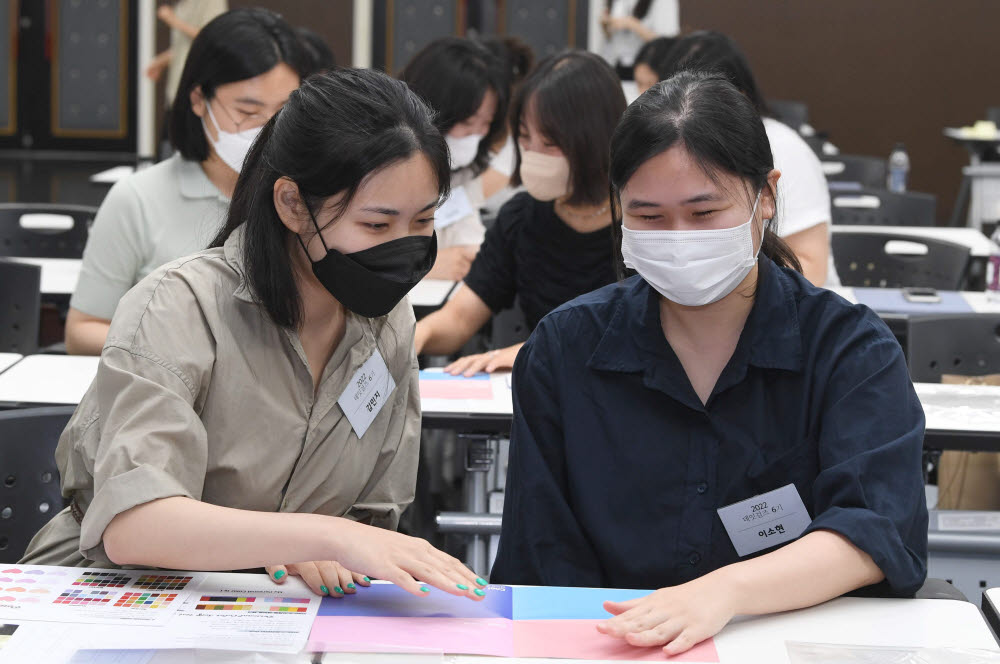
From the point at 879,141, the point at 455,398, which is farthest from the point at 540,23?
the point at 455,398

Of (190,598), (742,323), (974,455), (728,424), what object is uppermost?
(742,323)

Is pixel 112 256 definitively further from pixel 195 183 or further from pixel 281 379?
pixel 281 379

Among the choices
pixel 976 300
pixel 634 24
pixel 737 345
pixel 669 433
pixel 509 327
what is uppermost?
pixel 634 24

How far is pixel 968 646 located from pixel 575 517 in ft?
1.81

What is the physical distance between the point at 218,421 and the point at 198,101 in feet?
4.50

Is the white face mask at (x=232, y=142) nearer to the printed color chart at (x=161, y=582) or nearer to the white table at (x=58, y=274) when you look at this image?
the white table at (x=58, y=274)

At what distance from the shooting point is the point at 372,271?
5.43 feet

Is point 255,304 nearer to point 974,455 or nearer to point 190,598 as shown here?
point 190,598

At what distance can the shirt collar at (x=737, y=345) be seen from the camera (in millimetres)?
1646

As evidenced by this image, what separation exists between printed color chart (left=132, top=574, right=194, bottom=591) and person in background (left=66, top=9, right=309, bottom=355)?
130cm

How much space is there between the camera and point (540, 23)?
10.7 metres

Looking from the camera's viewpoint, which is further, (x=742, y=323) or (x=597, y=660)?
(x=742, y=323)

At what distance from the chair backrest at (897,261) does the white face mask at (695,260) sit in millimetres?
2400

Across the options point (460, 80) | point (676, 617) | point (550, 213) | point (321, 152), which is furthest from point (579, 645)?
point (460, 80)
